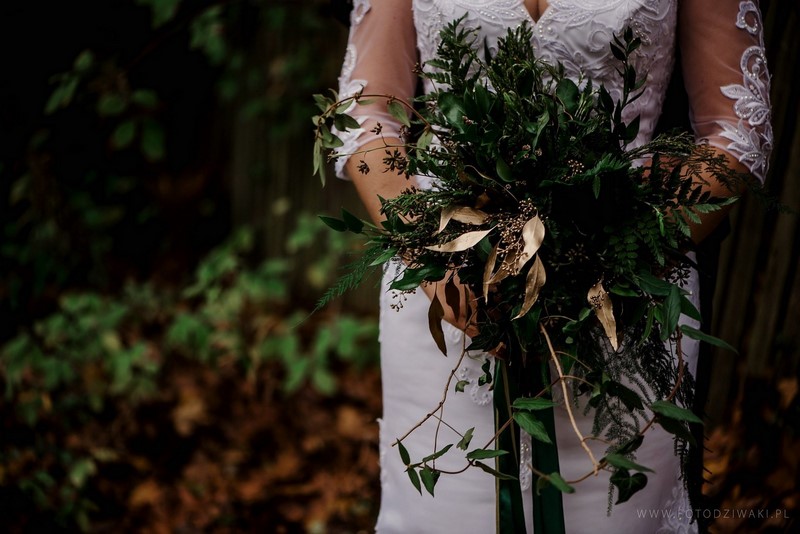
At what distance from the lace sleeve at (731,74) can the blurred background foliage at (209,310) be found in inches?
42.1

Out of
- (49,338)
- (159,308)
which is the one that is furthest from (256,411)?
(49,338)

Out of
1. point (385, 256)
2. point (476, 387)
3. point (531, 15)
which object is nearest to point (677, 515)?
point (476, 387)

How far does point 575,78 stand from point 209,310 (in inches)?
109

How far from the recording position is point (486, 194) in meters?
1.17

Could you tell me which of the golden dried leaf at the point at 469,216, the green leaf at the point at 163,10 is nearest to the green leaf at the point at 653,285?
the golden dried leaf at the point at 469,216

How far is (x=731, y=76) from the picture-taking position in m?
1.53

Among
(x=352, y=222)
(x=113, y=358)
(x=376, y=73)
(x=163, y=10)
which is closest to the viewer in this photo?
(x=352, y=222)

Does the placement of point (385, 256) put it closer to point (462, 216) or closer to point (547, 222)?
point (462, 216)

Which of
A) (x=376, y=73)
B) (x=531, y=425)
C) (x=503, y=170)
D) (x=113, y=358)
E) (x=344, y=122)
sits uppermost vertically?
(x=113, y=358)

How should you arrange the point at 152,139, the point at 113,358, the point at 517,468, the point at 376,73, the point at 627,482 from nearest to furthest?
the point at 627,482 → the point at 517,468 → the point at 376,73 → the point at 152,139 → the point at 113,358

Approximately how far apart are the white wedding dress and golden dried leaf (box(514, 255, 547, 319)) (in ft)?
1.66

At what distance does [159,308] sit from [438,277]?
131 inches

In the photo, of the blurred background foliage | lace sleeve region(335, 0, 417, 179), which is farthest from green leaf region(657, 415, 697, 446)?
the blurred background foliage

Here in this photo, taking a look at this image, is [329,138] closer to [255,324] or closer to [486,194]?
[486,194]
